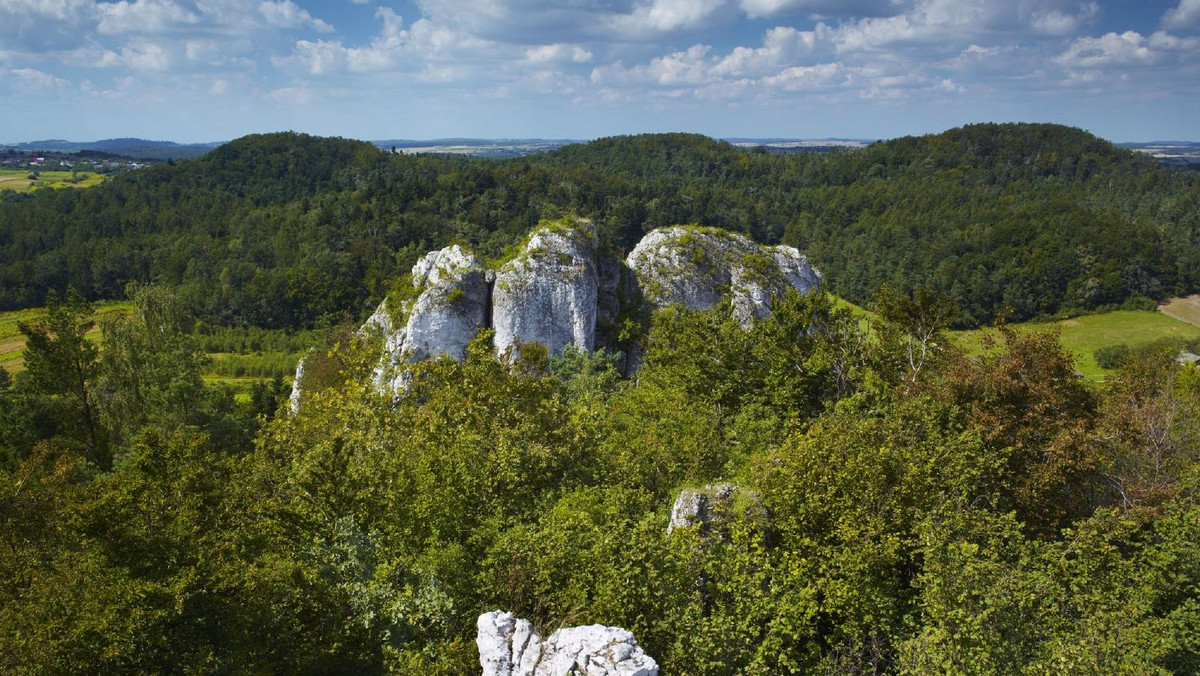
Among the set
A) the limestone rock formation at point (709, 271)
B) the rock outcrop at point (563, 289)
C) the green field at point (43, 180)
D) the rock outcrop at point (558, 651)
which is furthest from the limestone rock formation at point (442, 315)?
the green field at point (43, 180)

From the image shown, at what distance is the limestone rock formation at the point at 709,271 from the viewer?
133 ft

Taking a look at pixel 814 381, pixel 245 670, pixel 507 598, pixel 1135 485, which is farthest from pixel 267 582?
pixel 1135 485

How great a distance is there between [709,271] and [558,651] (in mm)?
33962

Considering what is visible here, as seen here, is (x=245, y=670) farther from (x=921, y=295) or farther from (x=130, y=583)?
(x=921, y=295)

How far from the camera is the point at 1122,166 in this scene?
189 m

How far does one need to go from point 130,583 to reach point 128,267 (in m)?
118

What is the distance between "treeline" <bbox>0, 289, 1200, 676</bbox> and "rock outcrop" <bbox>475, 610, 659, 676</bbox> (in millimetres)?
923

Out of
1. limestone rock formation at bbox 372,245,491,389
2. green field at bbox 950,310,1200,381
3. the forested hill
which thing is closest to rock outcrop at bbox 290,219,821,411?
limestone rock formation at bbox 372,245,491,389

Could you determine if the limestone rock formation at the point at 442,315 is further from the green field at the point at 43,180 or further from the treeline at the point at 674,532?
the green field at the point at 43,180

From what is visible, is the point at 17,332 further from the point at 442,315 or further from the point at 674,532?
the point at 674,532

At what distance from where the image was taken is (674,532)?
12.3 meters

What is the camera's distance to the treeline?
1043 cm

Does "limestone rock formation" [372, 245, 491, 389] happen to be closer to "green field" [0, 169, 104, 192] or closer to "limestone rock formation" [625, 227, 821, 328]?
"limestone rock formation" [625, 227, 821, 328]

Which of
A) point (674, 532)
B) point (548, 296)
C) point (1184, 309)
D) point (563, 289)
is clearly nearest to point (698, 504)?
point (674, 532)
